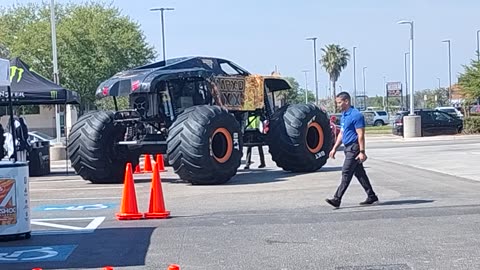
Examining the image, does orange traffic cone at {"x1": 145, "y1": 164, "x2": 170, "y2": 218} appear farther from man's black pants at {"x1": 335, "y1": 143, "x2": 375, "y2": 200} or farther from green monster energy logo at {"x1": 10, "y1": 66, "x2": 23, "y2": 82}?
green monster energy logo at {"x1": 10, "y1": 66, "x2": 23, "y2": 82}

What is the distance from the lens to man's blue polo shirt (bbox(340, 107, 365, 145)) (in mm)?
13430

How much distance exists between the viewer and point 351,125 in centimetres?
1348

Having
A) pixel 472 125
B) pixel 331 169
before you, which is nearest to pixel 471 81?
pixel 472 125

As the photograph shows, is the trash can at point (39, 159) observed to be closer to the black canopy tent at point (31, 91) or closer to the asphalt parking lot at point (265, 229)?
the black canopy tent at point (31, 91)

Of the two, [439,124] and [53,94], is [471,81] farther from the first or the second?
[53,94]

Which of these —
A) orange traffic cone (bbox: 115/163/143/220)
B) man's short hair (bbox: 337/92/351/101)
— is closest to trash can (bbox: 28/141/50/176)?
orange traffic cone (bbox: 115/163/143/220)

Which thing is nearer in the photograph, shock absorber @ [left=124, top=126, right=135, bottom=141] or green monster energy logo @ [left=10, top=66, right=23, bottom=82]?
shock absorber @ [left=124, top=126, right=135, bottom=141]

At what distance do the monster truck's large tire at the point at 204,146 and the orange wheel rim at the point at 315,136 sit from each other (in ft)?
9.93

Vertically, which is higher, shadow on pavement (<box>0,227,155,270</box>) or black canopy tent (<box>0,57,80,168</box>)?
black canopy tent (<box>0,57,80,168</box>)

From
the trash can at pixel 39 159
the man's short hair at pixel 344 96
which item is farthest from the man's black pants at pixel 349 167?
the trash can at pixel 39 159

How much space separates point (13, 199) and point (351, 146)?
17.1ft

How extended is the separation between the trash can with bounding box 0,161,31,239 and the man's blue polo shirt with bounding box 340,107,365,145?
501 cm

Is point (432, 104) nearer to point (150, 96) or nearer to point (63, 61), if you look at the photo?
point (63, 61)

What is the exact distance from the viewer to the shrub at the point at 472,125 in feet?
141
